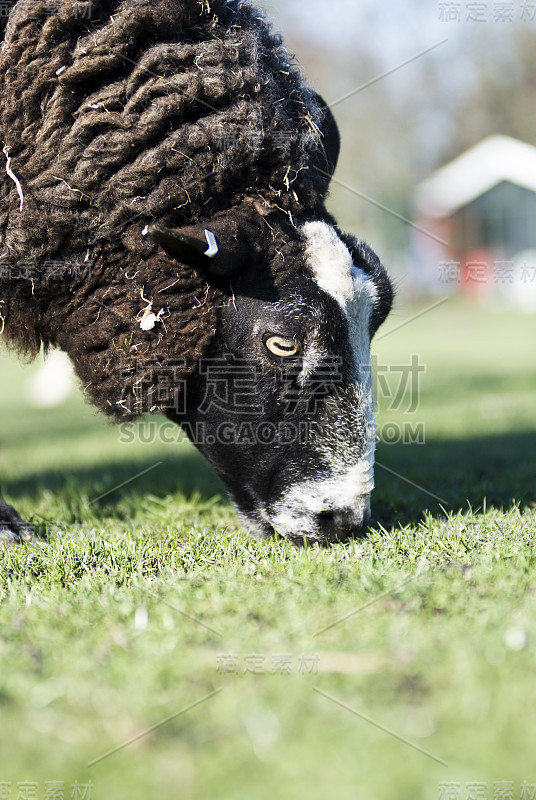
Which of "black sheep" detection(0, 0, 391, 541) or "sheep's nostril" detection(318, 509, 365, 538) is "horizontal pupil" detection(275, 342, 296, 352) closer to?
"black sheep" detection(0, 0, 391, 541)

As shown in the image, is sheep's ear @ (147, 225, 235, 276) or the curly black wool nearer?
sheep's ear @ (147, 225, 235, 276)

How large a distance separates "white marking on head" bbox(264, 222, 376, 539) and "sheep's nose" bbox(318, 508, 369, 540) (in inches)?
0.6

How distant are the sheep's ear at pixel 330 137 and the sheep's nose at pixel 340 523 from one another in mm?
1999

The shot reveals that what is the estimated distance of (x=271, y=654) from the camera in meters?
2.58

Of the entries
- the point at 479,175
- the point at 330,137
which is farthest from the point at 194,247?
the point at 479,175

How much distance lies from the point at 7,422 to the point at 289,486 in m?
8.37

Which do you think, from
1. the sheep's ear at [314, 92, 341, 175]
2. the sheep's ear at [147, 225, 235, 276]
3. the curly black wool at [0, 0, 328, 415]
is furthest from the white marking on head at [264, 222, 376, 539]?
the sheep's ear at [314, 92, 341, 175]

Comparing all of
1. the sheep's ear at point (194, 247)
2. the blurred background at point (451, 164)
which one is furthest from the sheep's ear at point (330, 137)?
the blurred background at point (451, 164)

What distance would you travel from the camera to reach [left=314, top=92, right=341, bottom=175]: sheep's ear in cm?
489

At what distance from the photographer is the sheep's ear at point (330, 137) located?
489 centimetres

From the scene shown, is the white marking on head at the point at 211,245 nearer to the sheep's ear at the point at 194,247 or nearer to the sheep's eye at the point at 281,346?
the sheep's ear at the point at 194,247

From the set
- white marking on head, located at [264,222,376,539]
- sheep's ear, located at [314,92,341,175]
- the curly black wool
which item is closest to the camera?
the curly black wool

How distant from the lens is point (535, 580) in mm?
3225

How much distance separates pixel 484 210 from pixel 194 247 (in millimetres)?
43064
